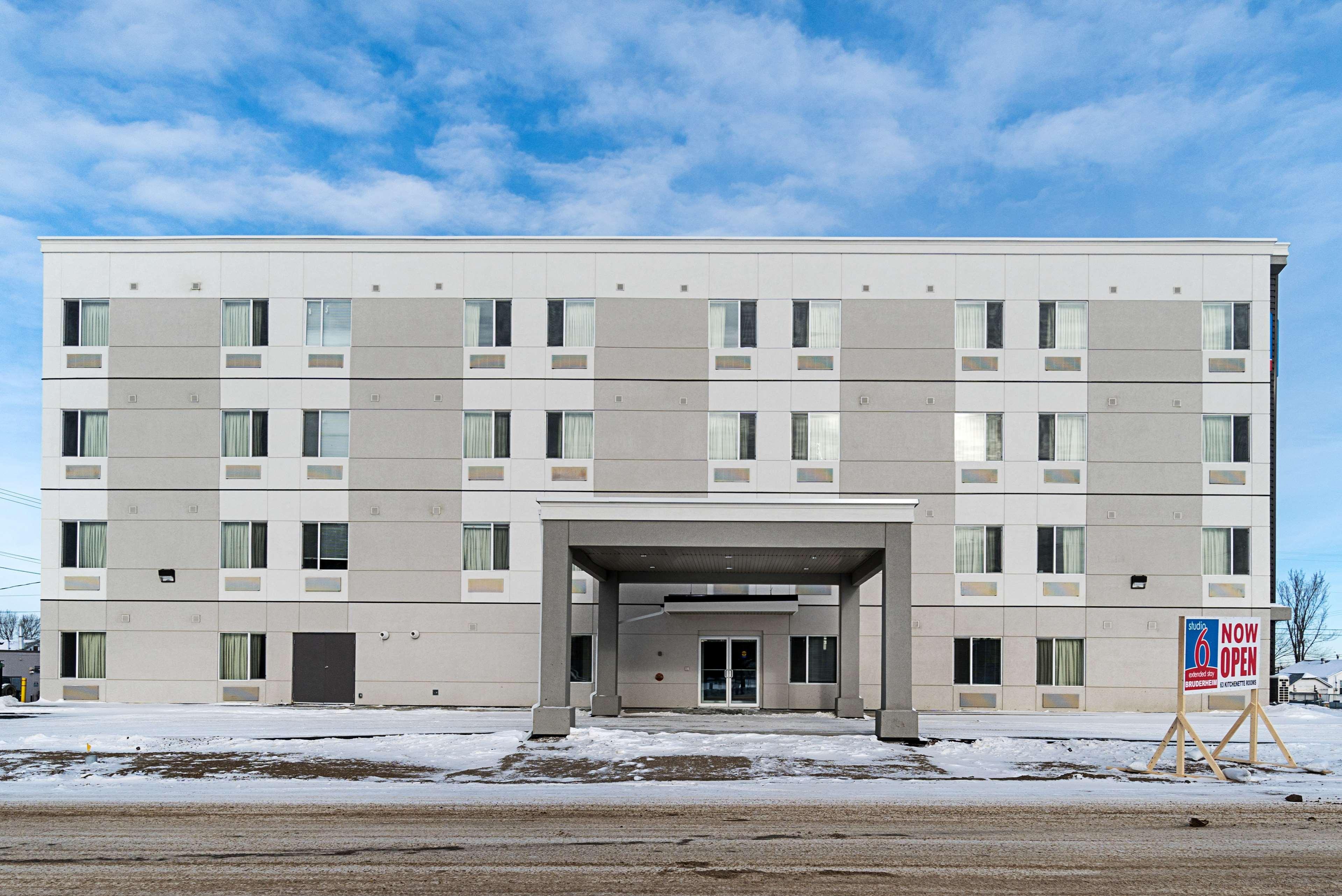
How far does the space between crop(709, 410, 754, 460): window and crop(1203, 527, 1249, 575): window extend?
12.9 metres

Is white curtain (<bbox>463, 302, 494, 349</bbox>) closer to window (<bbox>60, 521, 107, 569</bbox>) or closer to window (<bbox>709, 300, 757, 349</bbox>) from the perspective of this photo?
window (<bbox>709, 300, 757, 349</bbox>)

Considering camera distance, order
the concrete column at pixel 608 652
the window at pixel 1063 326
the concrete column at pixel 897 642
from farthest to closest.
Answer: the window at pixel 1063 326 < the concrete column at pixel 608 652 < the concrete column at pixel 897 642

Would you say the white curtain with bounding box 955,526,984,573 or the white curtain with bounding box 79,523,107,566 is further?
the white curtain with bounding box 79,523,107,566

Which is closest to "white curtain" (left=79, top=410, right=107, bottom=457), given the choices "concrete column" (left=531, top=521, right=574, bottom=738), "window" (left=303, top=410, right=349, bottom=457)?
"window" (left=303, top=410, right=349, bottom=457)

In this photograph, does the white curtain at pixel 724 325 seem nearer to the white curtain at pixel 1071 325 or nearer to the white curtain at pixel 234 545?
the white curtain at pixel 1071 325

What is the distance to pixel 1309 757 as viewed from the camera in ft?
55.7

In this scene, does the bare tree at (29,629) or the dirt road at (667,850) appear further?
the bare tree at (29,629)

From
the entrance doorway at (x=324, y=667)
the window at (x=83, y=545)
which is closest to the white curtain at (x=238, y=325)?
the window at (x=83, y=545)

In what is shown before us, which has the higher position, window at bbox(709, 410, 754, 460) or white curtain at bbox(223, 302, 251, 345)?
white curtain at bbox(223, 302, 251, 345)

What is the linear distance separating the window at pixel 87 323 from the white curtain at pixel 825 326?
20.4 metres

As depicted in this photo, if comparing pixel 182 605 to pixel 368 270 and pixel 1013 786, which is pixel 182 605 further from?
pixel 1013 786

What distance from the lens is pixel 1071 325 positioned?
27375mm

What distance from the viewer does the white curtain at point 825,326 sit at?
90.1 ft

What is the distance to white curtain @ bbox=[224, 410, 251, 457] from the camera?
27.5 m
